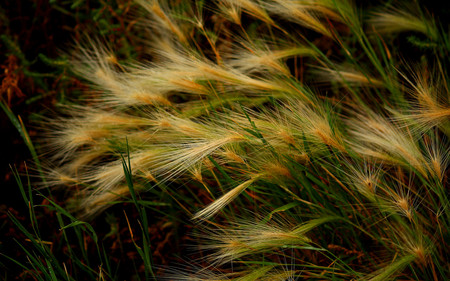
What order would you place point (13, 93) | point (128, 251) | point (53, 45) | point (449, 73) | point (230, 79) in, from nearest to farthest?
point (230, 79), point (449, 73), point (128, 251), point (13, 93), point (53, 45)

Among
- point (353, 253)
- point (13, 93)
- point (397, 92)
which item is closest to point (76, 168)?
point (13, 93)

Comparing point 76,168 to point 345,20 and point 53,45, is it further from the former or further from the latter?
point 345,20


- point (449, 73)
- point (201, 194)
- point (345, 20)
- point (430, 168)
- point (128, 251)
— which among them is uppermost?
point (345, 20)

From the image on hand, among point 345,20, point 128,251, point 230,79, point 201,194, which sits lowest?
point 128,251

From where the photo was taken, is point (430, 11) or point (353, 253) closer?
point (353, 253)

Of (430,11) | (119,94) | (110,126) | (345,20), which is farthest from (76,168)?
(430,11)

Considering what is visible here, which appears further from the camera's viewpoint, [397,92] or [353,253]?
[397,92]

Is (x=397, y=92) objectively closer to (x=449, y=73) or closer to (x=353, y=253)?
(x=449, y=73)

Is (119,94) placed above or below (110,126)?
above

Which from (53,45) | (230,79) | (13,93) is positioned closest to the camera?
(230,79)
